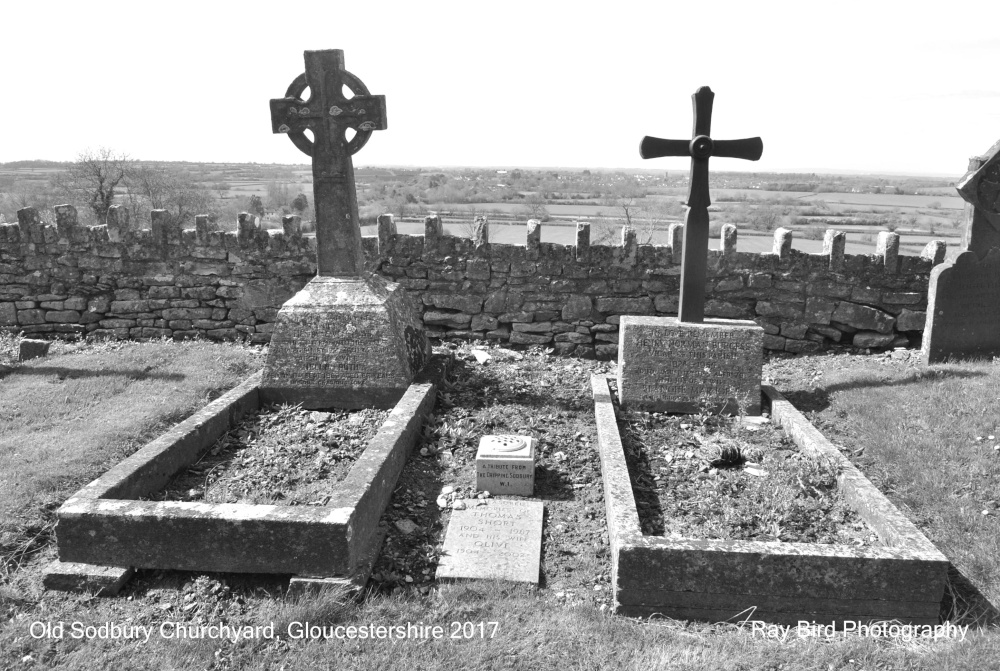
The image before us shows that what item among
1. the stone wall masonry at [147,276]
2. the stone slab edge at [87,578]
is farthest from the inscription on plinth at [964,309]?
the stone slab edge at [87,578]

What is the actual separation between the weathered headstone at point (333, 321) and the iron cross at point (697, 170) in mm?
2507

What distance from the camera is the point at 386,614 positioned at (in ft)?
11.8

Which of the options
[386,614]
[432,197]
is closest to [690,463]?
[386,614]

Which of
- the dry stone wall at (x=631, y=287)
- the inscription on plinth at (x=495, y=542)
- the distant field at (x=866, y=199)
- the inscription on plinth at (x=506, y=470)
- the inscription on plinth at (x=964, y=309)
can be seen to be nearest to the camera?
the inscription on plinth at (x=495, y=542)

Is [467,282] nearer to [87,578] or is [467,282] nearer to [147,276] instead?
[147,276]

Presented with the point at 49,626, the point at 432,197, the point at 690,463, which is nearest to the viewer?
the point at 49,626

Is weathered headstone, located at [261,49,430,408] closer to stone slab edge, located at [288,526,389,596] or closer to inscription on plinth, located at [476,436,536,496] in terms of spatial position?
inscription on plinth, located at [476,436,536,496]

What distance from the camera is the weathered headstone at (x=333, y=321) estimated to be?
6.15 m

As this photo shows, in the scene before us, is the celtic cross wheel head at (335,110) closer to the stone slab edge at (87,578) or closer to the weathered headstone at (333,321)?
the weathered headstone at (333,321)

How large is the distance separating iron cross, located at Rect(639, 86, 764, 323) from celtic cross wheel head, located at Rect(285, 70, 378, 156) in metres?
2.44

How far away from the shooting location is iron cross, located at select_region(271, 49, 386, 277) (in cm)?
619

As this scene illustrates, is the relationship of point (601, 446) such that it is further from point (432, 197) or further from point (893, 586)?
point (432, 197)

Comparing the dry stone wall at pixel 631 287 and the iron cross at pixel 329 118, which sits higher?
the iron cross at pixel 329 118

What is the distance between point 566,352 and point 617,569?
5.03 m
